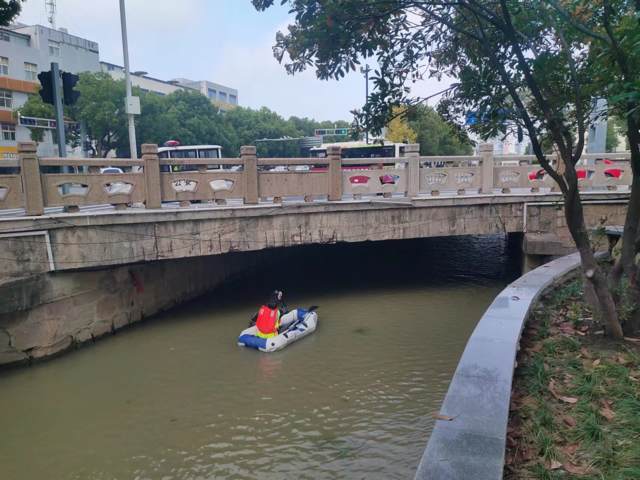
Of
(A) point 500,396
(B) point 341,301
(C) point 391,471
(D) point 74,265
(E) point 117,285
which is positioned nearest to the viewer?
(A) point 500,396

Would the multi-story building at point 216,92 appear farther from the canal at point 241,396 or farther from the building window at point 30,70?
the canal at point 241,396

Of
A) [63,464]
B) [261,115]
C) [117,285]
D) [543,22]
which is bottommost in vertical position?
[63,464]

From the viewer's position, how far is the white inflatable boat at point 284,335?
8.06 meters

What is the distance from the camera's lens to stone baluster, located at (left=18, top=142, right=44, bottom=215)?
25.2ft

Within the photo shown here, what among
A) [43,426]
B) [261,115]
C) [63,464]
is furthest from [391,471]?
[261,115]

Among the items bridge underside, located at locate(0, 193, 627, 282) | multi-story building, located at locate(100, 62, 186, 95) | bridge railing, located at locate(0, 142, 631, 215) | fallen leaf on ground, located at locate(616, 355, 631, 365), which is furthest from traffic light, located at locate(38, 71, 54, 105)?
multi-story building, located at locate(100, 62, 186, 95)

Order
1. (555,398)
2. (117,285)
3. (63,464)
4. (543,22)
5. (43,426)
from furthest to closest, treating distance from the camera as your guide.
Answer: (117,285)
(43,426)
(63,464)
(543,22)
(555,398)

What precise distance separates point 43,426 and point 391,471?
4129 millimetres

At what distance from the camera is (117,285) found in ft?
28.9

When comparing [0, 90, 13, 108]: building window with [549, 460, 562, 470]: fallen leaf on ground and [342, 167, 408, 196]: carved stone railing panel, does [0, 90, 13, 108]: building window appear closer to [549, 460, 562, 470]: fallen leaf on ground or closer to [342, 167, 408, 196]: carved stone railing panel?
[342, 167, 408, 196]: carved stone railing panel

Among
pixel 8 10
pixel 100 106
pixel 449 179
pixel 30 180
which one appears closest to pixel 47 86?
pixel 8 10

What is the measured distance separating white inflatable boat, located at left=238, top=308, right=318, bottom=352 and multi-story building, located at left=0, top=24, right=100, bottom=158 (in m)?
29.0

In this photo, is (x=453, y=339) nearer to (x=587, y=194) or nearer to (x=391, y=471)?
(x=391, y=471)

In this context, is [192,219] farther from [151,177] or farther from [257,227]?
[257,227]
